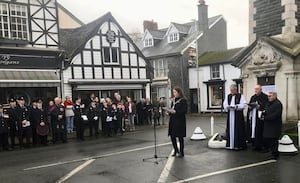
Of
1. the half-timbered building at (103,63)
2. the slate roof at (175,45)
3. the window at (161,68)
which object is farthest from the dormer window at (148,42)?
the half-timbered building at (103,63)

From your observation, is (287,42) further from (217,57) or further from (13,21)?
(217,57)

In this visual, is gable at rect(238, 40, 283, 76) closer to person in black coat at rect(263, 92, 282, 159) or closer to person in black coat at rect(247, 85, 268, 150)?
person in black coat at rect(247, 85, 268, 150)

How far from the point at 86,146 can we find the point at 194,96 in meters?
21.3

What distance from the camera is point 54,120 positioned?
45.2 ft

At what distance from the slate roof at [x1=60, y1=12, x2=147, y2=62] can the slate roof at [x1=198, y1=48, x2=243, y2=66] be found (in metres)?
10.4

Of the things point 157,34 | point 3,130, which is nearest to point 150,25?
point 157,34

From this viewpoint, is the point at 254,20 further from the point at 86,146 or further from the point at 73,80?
the point at 73,80

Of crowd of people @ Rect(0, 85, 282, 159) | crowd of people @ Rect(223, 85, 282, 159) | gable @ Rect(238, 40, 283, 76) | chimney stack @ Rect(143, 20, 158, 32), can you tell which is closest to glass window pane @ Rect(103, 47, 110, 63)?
crowd of people @ Rect(0, 85, 282, 159)

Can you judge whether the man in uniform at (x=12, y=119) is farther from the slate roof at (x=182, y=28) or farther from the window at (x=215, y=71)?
the slate roof at (x=182, y=28)

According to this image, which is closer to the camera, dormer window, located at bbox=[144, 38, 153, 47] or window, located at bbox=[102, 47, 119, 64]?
window, located at bbox=[102, 47, 119, 64]

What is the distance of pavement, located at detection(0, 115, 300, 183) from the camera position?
715cm

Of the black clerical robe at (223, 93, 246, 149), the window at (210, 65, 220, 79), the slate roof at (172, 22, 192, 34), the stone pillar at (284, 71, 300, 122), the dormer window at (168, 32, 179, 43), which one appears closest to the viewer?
the black clerical robe at (223, 93, 246, 149)

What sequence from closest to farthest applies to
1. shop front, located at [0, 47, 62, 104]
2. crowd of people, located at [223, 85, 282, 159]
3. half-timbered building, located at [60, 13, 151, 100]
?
1. crowd of people, located at [223, 85, 282, 159]
2. shop front, located at [0, 47, 62, 104]
3. half-timbered building, located at [60, 13, 151, 100]

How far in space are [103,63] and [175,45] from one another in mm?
14369
